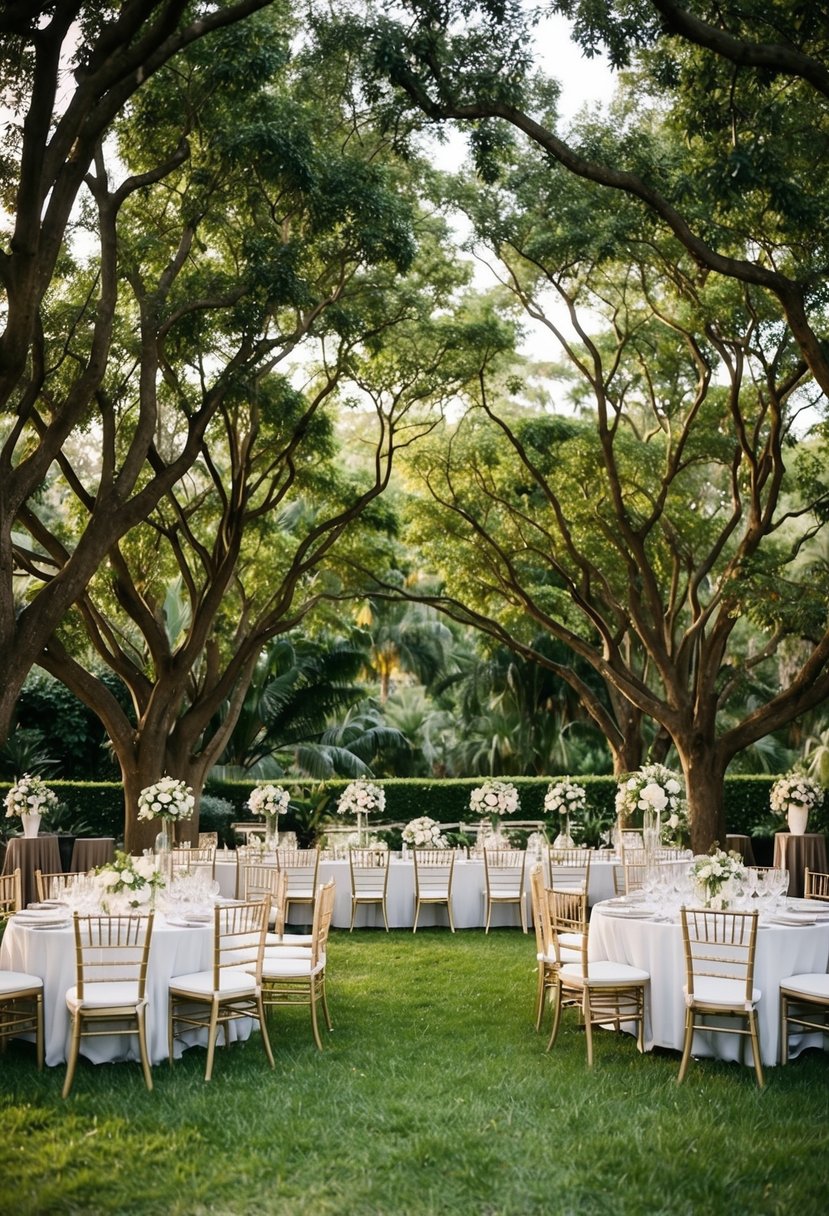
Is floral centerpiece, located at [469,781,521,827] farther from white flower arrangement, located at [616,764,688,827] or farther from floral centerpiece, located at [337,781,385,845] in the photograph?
white flower arrangement, located at [616,764,688,827]

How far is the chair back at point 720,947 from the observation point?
24.5ft

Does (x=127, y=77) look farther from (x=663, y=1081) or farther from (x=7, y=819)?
(x=7, y=819)

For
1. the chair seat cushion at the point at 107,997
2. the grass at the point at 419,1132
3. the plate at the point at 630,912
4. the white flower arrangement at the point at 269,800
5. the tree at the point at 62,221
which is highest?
the tree at the point at 62,221

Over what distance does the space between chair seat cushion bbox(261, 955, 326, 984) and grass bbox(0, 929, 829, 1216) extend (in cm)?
50

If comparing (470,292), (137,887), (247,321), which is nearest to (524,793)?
(470,292)

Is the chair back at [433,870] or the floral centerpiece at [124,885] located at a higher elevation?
the floral centerpiece at [124,885]

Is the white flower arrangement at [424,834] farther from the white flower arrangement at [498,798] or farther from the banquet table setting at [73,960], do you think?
the banquet table setting at [73,960]

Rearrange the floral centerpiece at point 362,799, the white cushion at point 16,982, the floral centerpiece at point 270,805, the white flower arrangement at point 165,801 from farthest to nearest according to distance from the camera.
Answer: the floral centerpiece at point 362,799 < the floral centerpiece at point 270,805 < the white flower arrangement at point 165,801 < the white cushion at point 16,982

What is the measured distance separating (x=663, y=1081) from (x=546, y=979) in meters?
1.83

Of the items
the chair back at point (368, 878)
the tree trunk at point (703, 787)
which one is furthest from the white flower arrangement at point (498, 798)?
the tree trunk at point (703, 787)

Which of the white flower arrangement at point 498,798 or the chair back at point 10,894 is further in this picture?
the white flower arrangement at point 498,798

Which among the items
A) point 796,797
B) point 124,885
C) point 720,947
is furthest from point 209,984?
point 796,797

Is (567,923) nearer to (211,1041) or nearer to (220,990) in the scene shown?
(220,990)

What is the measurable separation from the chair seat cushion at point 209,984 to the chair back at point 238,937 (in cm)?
5
